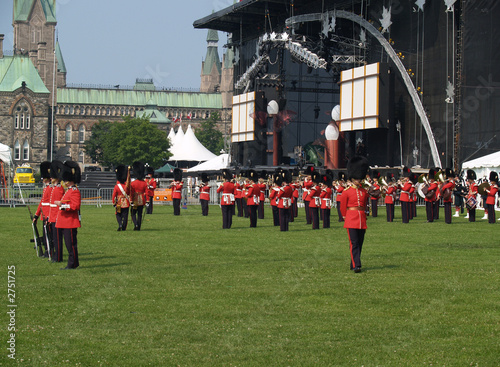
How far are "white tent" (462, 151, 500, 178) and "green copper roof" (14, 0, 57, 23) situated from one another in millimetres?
122909

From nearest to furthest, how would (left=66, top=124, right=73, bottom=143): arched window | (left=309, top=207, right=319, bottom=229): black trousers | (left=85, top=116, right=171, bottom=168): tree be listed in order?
(left=309, top=207, right=319, bottom=229): black trousers, (left=85, top=116, right=171, bottom=168): tree, (left=66, top=124, right=73, bottom=143): arched window

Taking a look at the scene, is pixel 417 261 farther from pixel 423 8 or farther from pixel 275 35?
pixel 275 35

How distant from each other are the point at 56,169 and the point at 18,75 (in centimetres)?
10775

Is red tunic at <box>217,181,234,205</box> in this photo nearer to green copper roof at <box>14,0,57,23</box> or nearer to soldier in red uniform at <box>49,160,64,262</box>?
soldier in red uniform at <box>49,160,64,262</box>

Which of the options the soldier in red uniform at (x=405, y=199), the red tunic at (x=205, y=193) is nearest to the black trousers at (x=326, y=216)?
the soldier in red uniform at (x=405, y=199)

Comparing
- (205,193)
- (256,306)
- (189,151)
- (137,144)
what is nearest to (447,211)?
(205,193)

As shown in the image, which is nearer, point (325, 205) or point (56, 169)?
point (56, 169)

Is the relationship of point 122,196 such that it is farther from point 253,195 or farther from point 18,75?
point 18,75

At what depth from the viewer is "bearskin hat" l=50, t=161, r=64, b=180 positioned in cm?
1400

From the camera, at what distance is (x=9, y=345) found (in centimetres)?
765

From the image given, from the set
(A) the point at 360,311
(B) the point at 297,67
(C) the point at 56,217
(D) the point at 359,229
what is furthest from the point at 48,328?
(B) the point at 297,67

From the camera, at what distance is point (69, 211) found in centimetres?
1335

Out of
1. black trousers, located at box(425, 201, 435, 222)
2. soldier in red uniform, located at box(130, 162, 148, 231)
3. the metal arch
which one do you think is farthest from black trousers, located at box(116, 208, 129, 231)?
the metal arch

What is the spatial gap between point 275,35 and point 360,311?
38.8m
